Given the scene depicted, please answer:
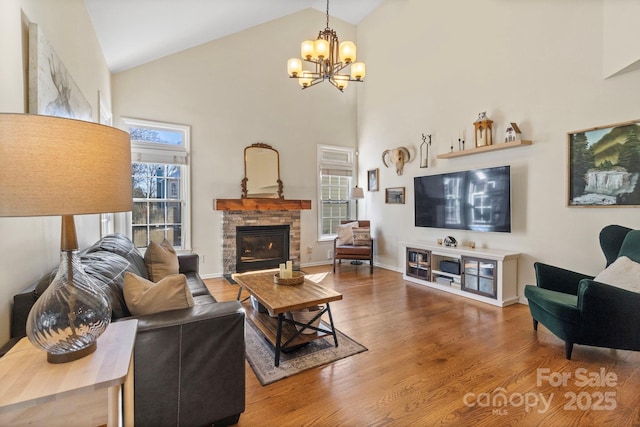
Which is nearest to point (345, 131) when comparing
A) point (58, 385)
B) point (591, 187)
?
point (591, 187)

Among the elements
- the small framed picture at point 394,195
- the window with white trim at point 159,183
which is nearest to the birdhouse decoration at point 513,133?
the small framed picture at point 394,195

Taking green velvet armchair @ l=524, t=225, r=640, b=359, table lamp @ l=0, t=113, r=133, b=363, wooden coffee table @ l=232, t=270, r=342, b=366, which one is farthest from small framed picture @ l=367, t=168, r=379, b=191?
table lamp @ l=0, t=113, r=133, b=363

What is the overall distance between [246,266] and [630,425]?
4.59m

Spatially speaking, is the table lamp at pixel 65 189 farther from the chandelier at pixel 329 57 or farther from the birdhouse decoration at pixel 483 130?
the birdhouse decoration at pixel 483 130

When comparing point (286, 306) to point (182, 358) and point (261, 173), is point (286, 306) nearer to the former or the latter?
point (182, 358)

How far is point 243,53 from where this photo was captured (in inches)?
198

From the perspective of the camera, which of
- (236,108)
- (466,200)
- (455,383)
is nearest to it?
(455,383)

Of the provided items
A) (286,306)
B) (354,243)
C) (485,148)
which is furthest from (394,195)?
(286,306)

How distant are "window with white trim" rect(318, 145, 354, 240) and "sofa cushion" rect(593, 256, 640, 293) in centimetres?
424

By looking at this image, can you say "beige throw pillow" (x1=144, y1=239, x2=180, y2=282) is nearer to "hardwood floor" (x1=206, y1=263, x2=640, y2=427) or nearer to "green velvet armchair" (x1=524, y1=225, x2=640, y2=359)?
"hardwood floor" (x1=206, y1=263, x2=640, y2=427)

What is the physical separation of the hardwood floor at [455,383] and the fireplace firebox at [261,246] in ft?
8.47

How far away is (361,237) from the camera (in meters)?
5.36

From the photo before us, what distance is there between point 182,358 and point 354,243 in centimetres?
416

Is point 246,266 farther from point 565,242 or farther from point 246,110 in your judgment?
point 565,242
